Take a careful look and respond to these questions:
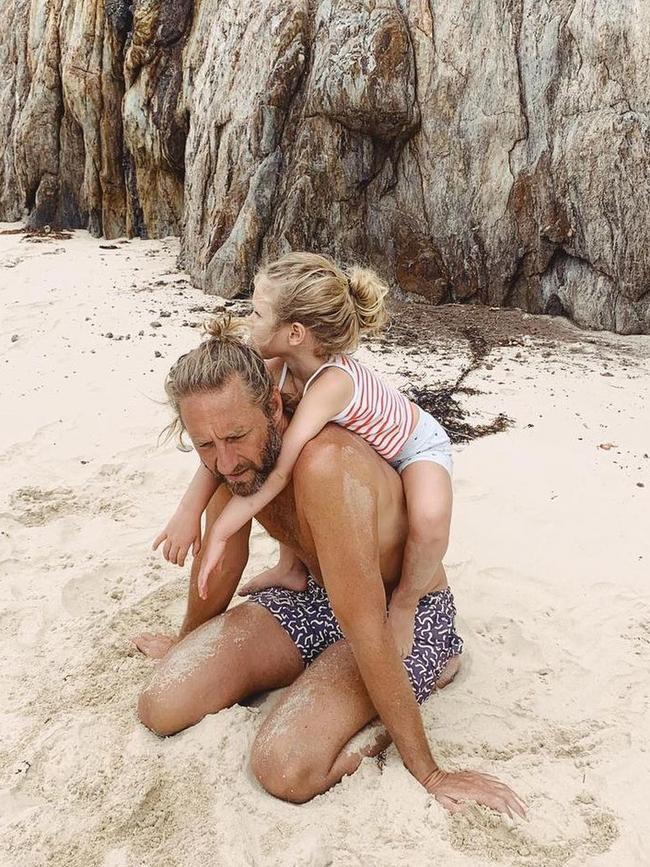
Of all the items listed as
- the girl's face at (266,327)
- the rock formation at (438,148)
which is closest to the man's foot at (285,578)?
the girl's face at (266,327)

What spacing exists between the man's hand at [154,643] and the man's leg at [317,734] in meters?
0.62

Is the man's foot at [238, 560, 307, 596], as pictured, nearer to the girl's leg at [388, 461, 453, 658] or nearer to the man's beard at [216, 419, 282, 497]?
the girl's leg at [388, 461, 453, 658]

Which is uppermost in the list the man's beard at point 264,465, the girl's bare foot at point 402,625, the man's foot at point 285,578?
the man's beard at point 264,465

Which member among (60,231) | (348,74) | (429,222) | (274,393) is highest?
(348,74)

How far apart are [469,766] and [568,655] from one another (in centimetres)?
69

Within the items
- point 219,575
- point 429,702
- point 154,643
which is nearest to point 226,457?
point 219,575

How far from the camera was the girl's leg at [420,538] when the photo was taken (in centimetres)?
233

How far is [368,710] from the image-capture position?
90.6 inches

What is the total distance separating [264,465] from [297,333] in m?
0.59

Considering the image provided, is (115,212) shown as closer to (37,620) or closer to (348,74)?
(348,74)

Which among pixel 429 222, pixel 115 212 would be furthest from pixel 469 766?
pixel 115 212

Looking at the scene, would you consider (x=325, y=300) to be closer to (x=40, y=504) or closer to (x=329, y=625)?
(x=329, y=625)

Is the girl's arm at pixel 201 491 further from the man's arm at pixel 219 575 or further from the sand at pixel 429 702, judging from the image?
the sand at pixel 429 702

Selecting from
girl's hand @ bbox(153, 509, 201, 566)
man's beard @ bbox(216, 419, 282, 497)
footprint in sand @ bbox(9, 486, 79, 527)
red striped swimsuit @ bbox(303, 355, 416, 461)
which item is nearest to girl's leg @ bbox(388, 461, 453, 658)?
red striped swimsuit @ bbox(303, 355, 416, 461)
